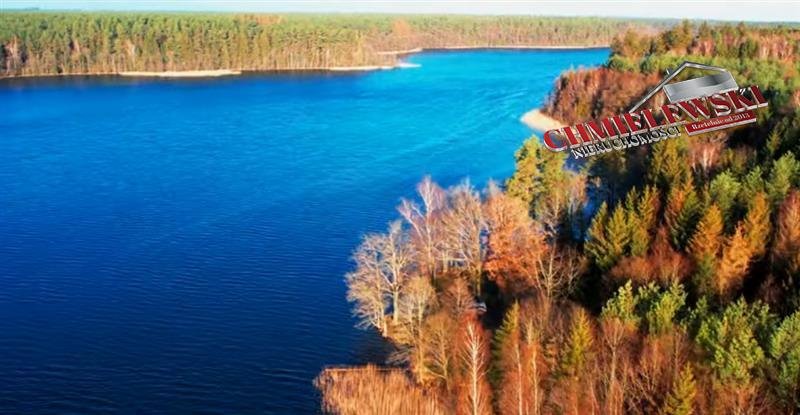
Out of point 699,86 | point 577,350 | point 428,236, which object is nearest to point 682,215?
point 428,236

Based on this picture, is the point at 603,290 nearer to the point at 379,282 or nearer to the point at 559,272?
the point at 559,272

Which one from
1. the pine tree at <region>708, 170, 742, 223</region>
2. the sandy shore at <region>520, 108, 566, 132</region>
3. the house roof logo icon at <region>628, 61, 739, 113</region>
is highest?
the house roof logo icon at <region>628, 61, 739, 113</region>

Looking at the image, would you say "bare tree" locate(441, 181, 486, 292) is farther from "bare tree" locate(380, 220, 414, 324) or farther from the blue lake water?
the blue lake water

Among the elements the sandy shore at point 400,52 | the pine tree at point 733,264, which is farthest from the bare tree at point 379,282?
the sandy shore at point 400,52

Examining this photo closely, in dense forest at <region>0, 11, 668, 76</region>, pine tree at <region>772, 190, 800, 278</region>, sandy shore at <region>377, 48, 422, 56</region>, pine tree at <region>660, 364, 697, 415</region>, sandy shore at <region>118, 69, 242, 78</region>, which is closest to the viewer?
pine tree at <region>660, 364, 697, 415</region>

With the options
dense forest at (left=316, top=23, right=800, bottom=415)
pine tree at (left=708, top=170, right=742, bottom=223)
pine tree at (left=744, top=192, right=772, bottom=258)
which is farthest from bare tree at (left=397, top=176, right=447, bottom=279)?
pine tree at (left=744, top=192, right=772, bottom=258)

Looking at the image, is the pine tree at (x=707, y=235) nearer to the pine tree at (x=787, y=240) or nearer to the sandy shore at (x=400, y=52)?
the pine tree at (x=787, y=240)

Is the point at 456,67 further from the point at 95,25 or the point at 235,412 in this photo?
the point at 235,412
